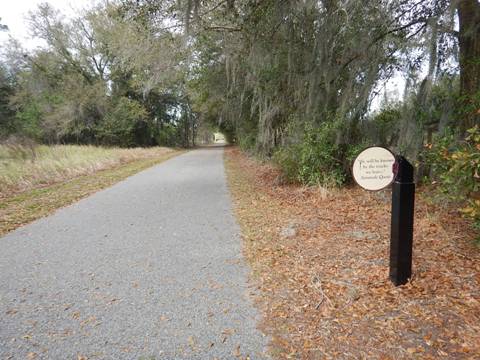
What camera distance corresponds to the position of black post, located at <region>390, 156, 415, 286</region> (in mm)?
2246

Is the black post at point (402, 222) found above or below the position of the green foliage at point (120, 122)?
below

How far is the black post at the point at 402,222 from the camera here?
2.25 m

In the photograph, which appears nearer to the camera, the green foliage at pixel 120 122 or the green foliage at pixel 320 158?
the green foliage at pixel 320 158

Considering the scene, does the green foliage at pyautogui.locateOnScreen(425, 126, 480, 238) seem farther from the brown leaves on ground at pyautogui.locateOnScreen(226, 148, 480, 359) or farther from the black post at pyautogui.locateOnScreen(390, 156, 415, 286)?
the brown leaves on ground at pyautogui.locateOnScreen(226, 148, 480, 359)

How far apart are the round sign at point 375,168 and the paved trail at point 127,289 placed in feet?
4.59

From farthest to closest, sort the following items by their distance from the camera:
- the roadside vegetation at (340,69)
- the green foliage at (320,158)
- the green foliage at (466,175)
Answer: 1. the green foliage at (320,158)
2. the roadside vegetation at (340,69)
3. the green foliage at (466,175)

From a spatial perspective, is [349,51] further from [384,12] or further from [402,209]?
[402,209]

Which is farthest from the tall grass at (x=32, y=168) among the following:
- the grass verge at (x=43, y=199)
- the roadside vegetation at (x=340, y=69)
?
the roadside vegetation at (x=340, y=69)

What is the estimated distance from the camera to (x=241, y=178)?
8445 millimetres

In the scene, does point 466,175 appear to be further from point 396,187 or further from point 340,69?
point 340,69

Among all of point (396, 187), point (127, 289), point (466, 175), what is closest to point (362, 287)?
point (396, 187)

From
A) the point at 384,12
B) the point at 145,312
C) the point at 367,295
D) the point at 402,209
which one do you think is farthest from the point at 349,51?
the point at 145,312

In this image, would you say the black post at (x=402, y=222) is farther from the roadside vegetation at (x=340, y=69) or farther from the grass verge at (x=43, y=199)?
the grass verge at (x=43, y=199)

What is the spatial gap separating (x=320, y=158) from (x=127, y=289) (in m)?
4.42
